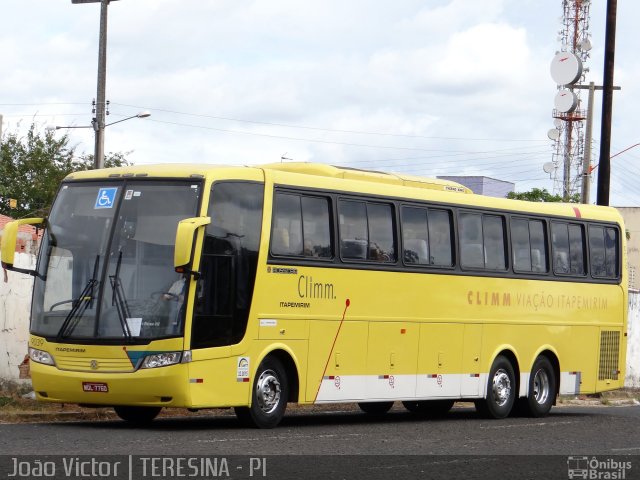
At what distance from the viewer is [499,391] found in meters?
22.6

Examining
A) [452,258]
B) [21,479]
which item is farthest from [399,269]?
[21,479]

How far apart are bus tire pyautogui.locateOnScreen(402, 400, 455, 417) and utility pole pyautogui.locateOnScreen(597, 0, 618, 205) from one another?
1092 cm

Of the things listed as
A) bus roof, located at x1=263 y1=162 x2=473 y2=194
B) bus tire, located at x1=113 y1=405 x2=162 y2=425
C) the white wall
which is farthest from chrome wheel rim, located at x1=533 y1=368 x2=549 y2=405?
the white wall

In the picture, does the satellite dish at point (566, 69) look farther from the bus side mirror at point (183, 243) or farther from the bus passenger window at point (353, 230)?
the bus side mirror at point (183, 243)

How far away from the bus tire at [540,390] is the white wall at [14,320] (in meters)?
Result: 8.43

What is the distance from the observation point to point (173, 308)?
16594 millimetres

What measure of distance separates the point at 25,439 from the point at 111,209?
366 cm

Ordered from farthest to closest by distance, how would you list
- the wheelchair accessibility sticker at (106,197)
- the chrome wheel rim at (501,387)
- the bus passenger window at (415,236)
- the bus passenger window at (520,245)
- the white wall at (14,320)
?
the bus passenger window at (520,245)
the chrome wheel rim at (501,387)
the white wall at (14,320)
the bus passenger window at (415,236)
the wheelchair accessibility sticker at (106,197)

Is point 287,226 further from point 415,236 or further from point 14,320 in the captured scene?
point 14,320

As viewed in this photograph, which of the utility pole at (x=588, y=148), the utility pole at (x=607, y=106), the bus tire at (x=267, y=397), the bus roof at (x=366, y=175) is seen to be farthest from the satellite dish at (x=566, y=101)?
the bus tire at (x=267, y=397)

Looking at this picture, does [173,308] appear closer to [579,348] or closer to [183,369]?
[183,369]

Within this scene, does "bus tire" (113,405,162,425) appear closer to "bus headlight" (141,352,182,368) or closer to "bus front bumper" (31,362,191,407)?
"bus front bumper" (31,362,191,407)

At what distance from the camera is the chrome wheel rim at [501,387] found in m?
22.5

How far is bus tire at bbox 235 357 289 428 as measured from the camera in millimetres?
17578
